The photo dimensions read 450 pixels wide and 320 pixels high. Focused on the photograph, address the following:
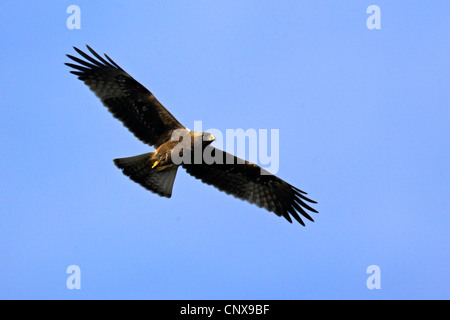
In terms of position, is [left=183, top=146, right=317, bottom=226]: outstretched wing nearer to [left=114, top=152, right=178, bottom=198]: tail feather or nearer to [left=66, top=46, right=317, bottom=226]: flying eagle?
[left=66, top=46, right=317, bottom=226]: flying eagle

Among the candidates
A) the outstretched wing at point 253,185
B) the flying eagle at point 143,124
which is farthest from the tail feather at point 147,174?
the outstretched wing at point 253,185

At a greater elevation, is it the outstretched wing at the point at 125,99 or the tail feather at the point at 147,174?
the outstretched wing at the point at 125,99

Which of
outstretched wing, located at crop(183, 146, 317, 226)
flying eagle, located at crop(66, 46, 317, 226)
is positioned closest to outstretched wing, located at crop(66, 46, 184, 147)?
flying eagle, located at crop(66, 46, 317, 226)

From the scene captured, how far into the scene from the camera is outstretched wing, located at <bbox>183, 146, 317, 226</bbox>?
35.4 ft

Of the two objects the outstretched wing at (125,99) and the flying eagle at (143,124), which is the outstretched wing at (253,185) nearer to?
the flying eagle at (143,124)

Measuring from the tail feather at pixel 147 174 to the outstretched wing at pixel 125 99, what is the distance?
39 centimetres

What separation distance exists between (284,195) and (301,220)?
1.77ft

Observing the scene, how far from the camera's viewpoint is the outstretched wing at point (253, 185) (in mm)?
Result: 10805

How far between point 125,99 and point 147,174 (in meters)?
1.31

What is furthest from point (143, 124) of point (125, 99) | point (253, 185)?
point (253, 185)

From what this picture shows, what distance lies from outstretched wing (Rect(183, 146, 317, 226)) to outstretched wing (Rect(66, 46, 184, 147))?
910mm

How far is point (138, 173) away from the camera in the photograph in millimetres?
10258
